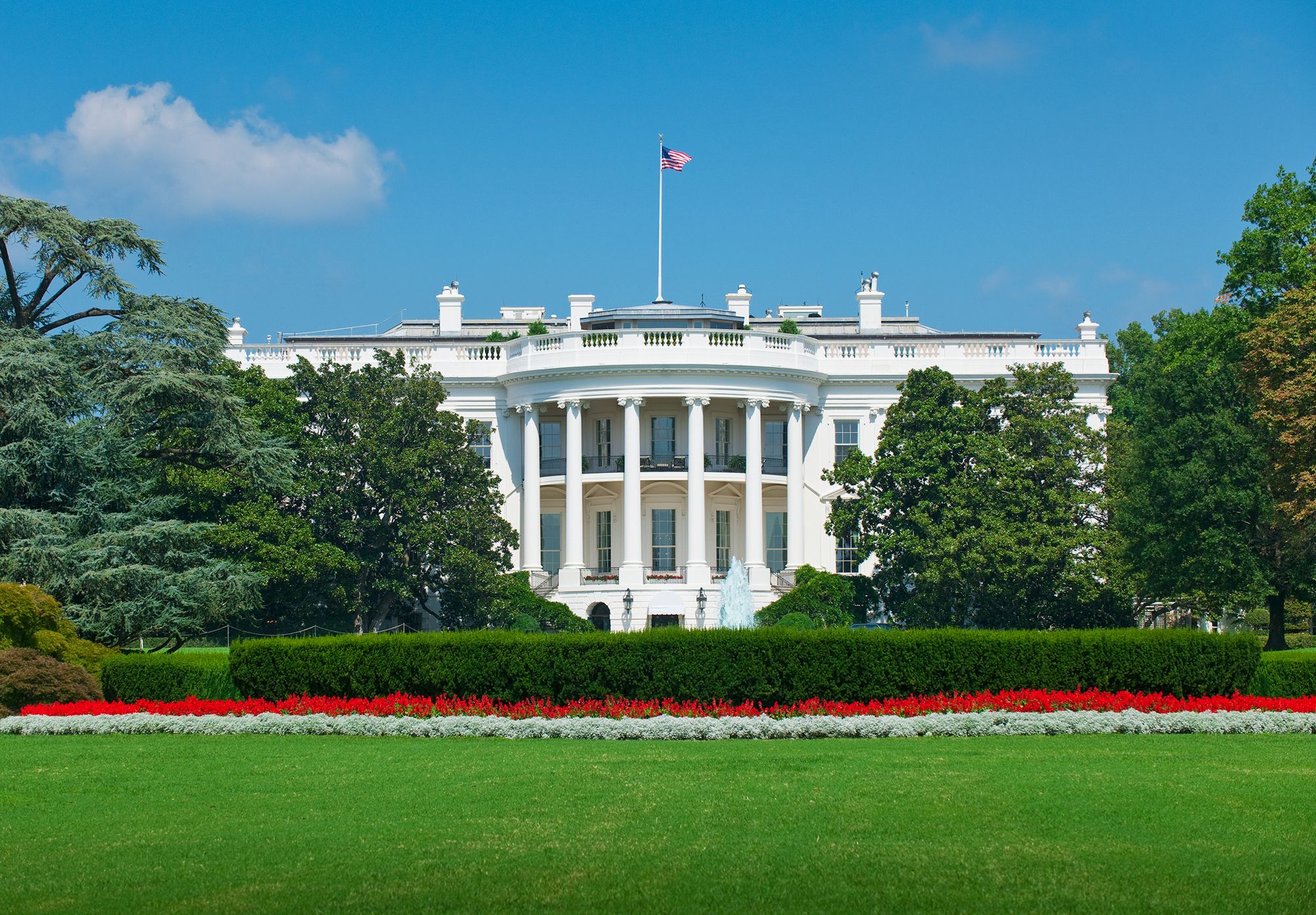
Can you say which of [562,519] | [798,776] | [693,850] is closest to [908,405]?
[562,519]

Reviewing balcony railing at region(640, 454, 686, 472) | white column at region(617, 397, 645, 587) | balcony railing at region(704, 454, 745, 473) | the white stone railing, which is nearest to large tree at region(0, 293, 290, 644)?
the white stone railing

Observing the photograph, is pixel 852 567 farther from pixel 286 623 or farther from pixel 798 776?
pixel 798 776

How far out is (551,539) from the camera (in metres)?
53.3

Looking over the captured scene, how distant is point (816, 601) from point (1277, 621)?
1318 centimetres

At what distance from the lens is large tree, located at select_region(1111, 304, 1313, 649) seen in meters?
38.3

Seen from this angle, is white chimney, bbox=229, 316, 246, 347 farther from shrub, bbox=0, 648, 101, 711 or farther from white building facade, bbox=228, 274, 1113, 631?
shrub, bbox=0, 648, 101, 711

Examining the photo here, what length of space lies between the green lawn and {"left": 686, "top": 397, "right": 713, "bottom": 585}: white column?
98.3 feet

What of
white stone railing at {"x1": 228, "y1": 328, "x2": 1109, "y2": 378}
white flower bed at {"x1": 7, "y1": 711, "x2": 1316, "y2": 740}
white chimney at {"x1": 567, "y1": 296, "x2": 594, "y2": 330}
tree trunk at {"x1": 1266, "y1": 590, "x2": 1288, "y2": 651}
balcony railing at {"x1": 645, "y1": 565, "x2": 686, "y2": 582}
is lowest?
white flower bed at {"x1": 7, "y1": 711, "x2": 1316, "y2": 740}

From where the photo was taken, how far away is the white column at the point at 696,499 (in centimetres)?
4828

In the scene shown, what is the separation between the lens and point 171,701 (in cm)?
2406

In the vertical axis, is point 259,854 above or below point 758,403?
below

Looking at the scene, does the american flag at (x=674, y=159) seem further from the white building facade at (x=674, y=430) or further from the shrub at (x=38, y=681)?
the shrub at (x=38, y=681)

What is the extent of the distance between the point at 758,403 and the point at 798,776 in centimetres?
3517

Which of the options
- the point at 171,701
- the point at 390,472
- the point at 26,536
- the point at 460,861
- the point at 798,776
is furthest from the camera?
the point at 390,472
